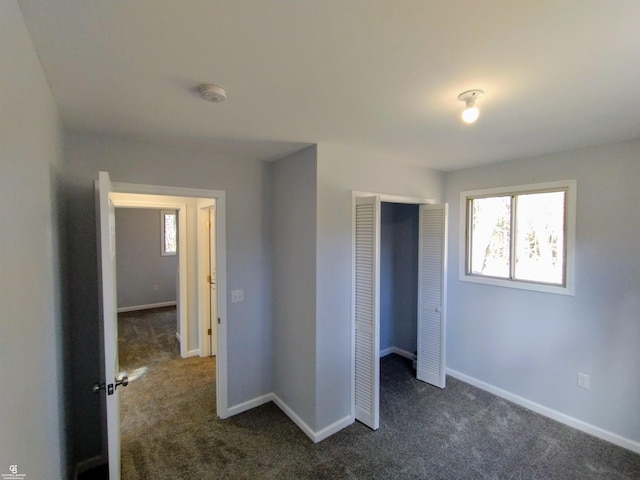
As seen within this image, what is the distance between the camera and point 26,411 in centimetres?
104

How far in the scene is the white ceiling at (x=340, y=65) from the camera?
101 cm

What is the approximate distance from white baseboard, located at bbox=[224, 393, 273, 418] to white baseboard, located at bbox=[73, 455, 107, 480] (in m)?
0.96

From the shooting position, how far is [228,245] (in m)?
2.88

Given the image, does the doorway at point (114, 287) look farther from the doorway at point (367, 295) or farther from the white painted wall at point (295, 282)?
the doorway at point (367, 295)

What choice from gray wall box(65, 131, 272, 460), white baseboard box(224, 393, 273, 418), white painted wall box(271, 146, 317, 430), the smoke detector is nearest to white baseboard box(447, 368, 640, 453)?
white painted wall box(271, 146, 317, 430)

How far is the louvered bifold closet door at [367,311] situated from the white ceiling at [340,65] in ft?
2.44

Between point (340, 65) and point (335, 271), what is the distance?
5.56 ft

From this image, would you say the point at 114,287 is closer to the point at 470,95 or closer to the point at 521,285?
the point at 470,95

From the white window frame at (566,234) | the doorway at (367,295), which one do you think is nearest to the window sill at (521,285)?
the white window frame at (566,234)

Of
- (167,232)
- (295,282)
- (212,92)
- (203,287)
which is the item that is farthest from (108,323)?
(167,232)

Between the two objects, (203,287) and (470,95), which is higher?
(470,95)

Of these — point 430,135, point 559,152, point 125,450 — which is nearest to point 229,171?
point 430,135

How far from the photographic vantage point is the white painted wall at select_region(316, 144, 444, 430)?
101 inches

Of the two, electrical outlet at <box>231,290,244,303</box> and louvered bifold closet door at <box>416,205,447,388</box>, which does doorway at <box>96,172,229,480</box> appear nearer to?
electrical outlet at <box>231,290,244,303</box>
